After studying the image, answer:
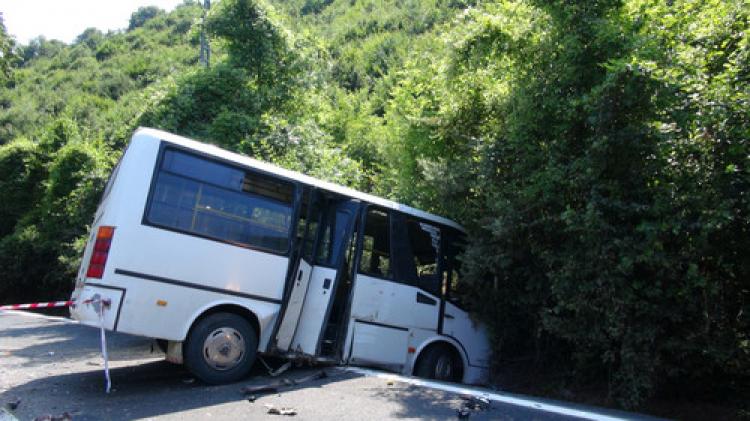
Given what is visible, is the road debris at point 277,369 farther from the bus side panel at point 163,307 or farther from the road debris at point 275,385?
the bus side panel at point 163,307

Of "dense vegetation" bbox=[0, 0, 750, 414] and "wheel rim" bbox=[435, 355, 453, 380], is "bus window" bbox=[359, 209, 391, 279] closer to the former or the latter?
"dense vegetation" bbox=[0, 0, 750, 414]

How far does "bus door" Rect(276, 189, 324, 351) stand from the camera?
724 centimetres

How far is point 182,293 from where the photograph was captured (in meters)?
6.30

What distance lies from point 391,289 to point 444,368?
1697 millimetres

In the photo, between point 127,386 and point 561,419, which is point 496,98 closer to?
point 561,419

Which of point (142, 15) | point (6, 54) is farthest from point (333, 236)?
point (142, 15)

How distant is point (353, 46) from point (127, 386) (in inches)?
2787

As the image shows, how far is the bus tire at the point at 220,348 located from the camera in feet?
20.9

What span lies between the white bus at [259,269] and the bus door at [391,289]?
2cm

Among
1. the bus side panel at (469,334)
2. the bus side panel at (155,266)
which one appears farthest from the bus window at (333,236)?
the bus side panel at (469,334)

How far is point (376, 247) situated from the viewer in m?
7.89

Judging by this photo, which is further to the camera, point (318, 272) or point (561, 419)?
point (318, 272)

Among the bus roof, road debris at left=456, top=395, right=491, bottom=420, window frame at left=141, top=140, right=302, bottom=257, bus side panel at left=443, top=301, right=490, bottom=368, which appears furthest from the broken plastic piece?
bus side panel at left=443, top=301, right=490, bottom=368

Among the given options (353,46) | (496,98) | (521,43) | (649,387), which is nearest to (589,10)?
(521,43)
